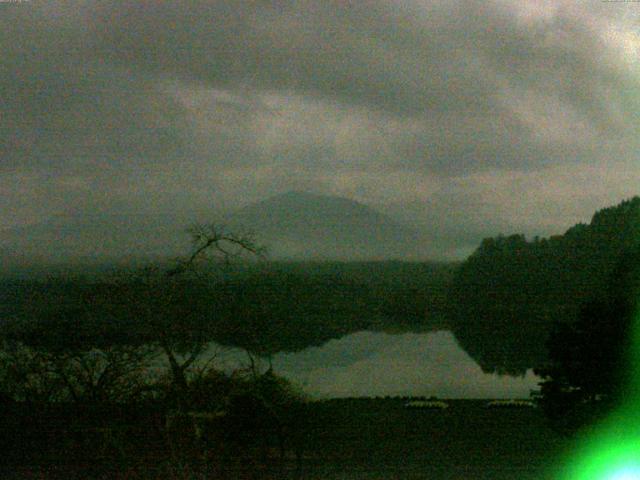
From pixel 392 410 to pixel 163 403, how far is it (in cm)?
404

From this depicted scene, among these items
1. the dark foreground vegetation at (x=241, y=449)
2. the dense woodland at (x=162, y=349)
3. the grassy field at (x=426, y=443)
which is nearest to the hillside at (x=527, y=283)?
the grassy field at (x=426, y=443)

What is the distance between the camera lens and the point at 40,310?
5.98 m

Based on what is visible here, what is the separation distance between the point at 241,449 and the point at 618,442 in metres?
2.73

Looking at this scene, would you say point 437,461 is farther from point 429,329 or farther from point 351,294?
point 429,329

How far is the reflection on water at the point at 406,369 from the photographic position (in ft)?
27.5

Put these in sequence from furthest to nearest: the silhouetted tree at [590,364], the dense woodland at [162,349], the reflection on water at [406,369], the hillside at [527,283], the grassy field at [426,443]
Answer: the hillside at [527,283] → the reflection on water at [406,369] → the grassy field at [426,443] → the silhouetted tree at [590,364] → the dense woodland at [162,349]

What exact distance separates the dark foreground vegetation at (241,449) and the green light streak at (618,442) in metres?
0.38

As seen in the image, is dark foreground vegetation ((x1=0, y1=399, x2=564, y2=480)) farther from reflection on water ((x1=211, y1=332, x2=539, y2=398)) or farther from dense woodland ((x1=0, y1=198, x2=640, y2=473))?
reflection on water ((x1=211, y1=332, x2=539, y2=398))

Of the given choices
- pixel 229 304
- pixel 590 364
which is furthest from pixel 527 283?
pixel 229 304

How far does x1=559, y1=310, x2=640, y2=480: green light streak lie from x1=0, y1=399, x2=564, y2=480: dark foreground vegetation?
0.38 meters

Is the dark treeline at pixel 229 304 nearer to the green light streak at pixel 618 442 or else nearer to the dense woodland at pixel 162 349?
the dense woodland at pixel 162 349

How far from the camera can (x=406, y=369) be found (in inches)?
375

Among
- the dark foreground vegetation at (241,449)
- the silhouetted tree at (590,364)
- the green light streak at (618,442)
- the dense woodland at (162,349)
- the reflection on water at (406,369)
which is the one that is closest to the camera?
the dense woodland at (162,349)

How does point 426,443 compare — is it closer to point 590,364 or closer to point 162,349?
point 590,364
